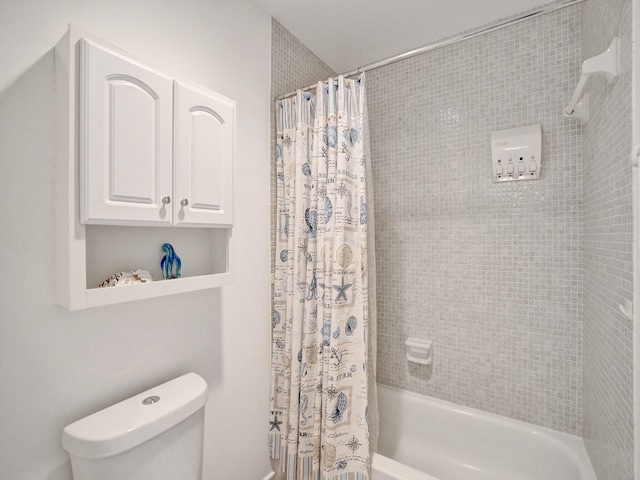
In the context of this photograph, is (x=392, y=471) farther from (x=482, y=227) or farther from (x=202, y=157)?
(x=202, y=157)

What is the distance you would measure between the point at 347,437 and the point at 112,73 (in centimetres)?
158

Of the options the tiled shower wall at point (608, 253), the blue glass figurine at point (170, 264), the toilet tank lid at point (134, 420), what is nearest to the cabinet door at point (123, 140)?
the blue glass figurine at point (170, 264)

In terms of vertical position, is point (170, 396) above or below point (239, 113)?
below

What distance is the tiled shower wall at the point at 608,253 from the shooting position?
886 mm

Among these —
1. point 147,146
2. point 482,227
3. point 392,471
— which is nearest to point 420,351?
Answer: point 392,471

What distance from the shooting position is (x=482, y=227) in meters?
1.73

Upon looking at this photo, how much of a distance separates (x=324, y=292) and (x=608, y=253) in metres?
1.07

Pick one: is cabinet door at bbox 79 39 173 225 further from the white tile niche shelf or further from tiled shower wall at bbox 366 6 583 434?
tiled shower wall at bbox 366 6 583 434

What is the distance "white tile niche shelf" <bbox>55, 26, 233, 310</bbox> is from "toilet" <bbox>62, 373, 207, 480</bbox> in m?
0.34

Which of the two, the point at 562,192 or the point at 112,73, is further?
the point at 562,192

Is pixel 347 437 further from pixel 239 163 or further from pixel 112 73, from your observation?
pixel 112 73

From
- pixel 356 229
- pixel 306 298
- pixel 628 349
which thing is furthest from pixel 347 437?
pixel 628 349

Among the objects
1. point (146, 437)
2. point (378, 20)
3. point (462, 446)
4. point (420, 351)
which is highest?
point (378, 20)

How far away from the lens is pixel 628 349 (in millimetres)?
868
